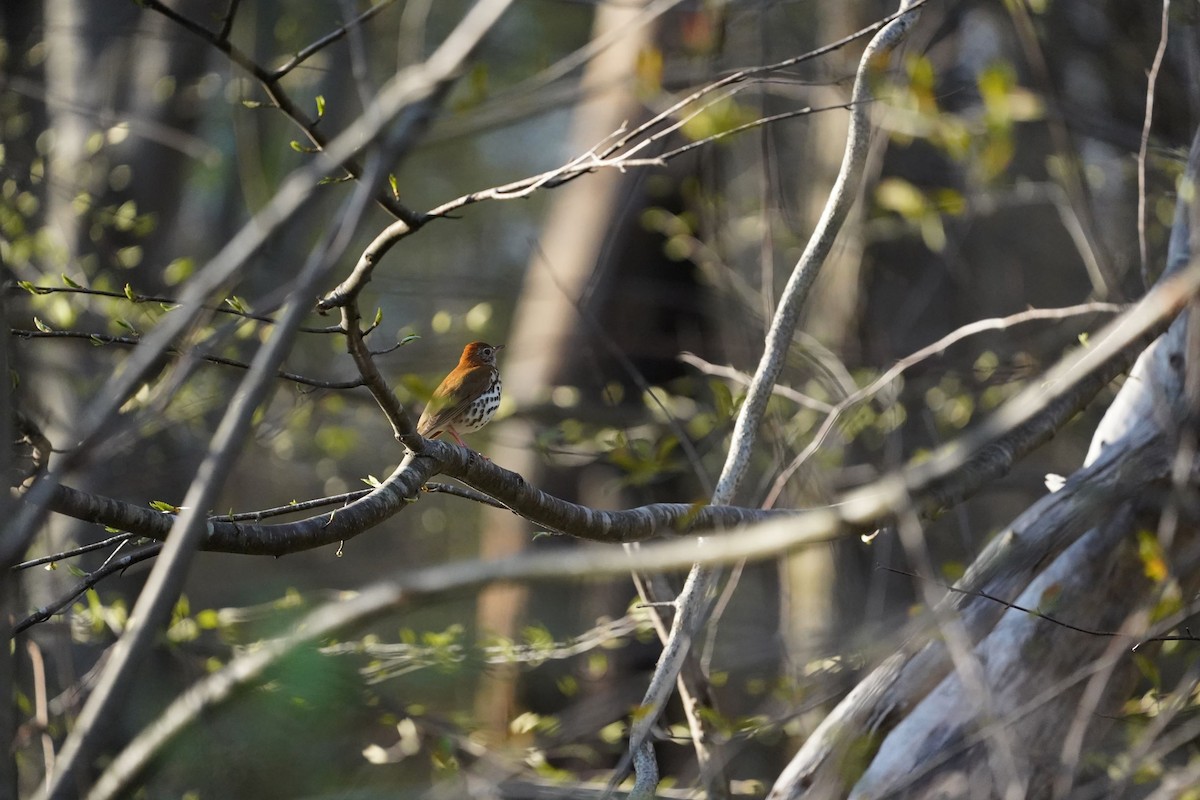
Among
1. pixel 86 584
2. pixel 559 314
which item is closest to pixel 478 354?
pixel 86 584

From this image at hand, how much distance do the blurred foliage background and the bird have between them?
0.32 ft

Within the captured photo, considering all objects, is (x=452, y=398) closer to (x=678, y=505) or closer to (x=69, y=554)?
(x=678, y=505)

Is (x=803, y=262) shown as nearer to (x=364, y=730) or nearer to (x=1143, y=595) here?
(x=1143, y=595)

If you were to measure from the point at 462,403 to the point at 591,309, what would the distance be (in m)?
2.40

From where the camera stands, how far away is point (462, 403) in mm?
3547

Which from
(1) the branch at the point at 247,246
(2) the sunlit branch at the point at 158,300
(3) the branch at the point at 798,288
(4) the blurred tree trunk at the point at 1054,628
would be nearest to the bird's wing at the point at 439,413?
(3) the branch at the point at 798,288

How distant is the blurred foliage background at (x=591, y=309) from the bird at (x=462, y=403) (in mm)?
98

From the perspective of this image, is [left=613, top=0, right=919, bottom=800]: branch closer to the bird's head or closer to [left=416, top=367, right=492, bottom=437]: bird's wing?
[left=416, top=367, right=492, bottom=437]: bird's wing

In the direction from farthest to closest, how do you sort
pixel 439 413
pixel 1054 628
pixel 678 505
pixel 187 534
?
pixel 439 413 < pixel 1054 628 < pixel 678 505 < pixel 187 534

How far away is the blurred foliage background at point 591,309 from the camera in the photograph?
11.4 feet

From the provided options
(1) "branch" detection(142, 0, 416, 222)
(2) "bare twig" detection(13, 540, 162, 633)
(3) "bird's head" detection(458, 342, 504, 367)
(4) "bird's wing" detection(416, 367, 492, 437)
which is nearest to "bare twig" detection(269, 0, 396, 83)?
(1) "branch" detection(142, 0, 416, 222)

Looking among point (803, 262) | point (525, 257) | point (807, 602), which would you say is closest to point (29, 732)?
point (803, 262)

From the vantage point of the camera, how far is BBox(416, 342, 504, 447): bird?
11.3 feet

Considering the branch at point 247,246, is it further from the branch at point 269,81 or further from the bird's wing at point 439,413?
the bird's wing at point 439,413
